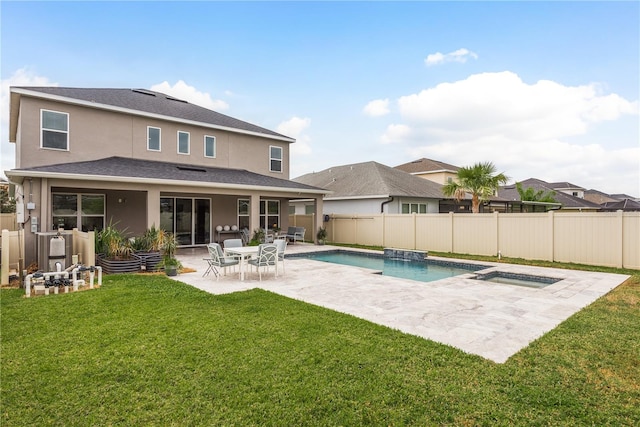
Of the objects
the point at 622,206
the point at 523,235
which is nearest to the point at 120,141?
the point at 523,235

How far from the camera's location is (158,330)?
16.1ft

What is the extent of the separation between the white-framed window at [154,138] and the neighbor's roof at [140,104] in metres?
0.66

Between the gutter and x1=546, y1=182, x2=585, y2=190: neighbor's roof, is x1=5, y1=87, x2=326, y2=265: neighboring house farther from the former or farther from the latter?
x1=546, y1=182, x2=585, y2=190: neighbor's roof

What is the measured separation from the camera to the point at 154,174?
12.8 meters

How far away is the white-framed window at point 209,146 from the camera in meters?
17.1

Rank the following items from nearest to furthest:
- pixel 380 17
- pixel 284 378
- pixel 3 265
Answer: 1. pixel 284 378
2. pixel 3 265
3. pixel 380 17

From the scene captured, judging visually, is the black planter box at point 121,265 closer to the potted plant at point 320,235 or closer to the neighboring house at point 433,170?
the potted plant at point 320,235

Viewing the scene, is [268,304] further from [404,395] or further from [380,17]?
[380,17]

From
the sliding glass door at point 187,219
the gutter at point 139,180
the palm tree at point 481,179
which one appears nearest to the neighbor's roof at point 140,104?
the gutter at point 139,180

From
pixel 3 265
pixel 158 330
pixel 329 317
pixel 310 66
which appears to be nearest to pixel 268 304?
pixel 329 317

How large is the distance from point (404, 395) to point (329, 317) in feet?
7.94

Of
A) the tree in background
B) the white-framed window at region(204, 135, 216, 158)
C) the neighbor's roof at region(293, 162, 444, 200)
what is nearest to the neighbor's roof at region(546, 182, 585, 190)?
the tree in background

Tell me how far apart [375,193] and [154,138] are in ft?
40.7

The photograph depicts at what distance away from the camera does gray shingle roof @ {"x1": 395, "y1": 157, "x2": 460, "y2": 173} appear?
31.8 m
